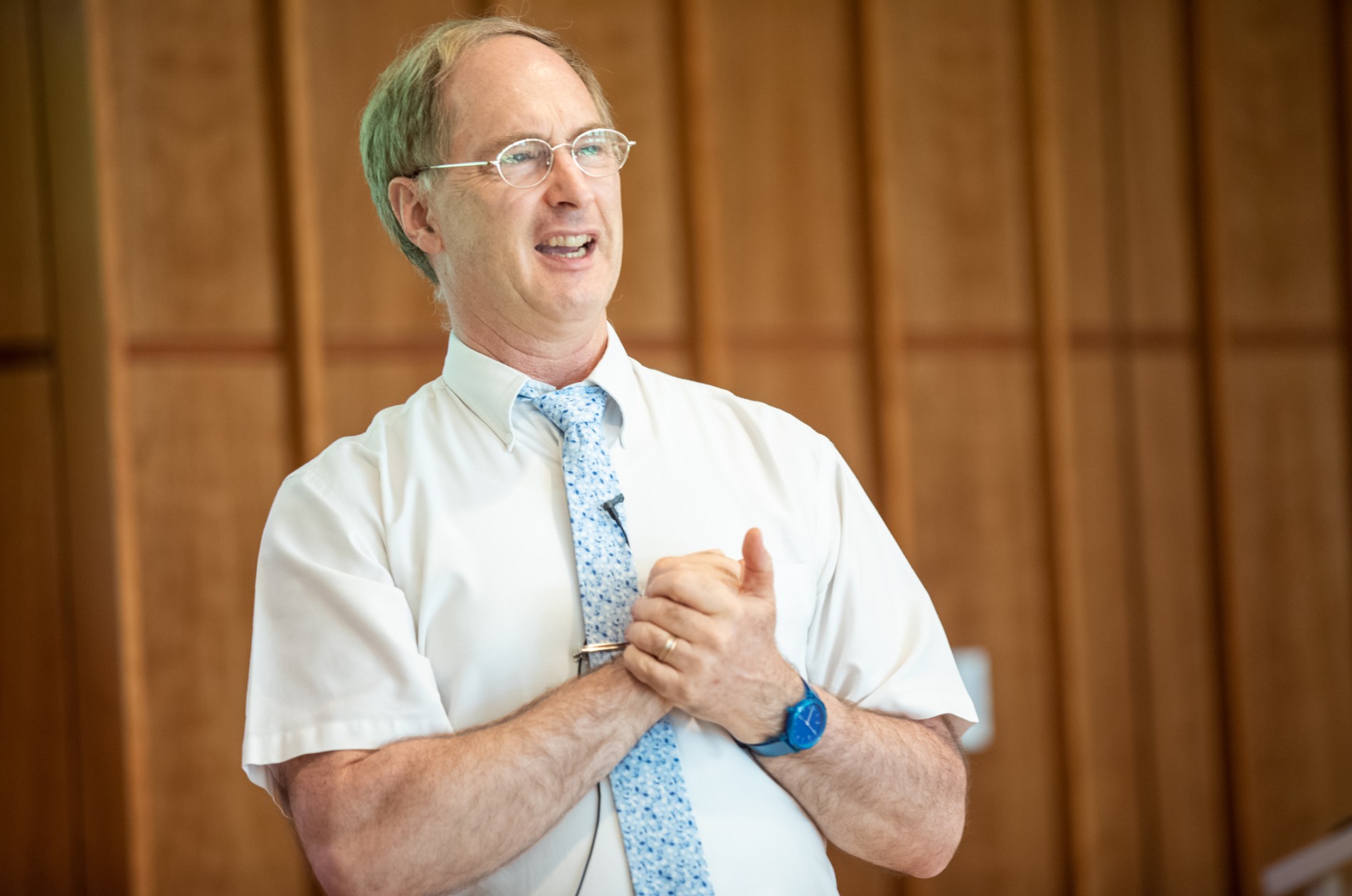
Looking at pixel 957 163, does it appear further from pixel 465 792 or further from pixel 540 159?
pixel 465 792

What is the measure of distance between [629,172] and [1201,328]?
78.9 inches

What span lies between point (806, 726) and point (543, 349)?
0.53 meters

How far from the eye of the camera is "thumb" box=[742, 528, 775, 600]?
4.10 feet

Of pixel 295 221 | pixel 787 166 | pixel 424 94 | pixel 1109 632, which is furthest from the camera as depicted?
pixel 1109 632

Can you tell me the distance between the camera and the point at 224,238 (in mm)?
3008

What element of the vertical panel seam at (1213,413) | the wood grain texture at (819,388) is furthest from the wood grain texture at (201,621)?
the vertical panel seam at (1213,413)

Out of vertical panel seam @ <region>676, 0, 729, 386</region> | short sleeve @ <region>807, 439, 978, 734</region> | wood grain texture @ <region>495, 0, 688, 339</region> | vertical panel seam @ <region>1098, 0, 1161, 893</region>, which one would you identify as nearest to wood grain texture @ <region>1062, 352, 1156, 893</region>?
vertical panel seam @ <region>1098, 0, 1161, 893</region>

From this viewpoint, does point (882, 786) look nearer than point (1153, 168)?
Yes

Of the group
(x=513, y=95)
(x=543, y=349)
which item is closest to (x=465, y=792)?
(x=543, y=349)

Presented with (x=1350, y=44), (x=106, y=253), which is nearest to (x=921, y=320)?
(x=1350, y=44)

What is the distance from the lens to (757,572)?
1258mm

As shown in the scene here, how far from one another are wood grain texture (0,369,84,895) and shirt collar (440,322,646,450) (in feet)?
6.17

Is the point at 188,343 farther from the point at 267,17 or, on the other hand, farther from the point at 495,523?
the point at 495,523

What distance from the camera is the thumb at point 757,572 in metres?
1.25
